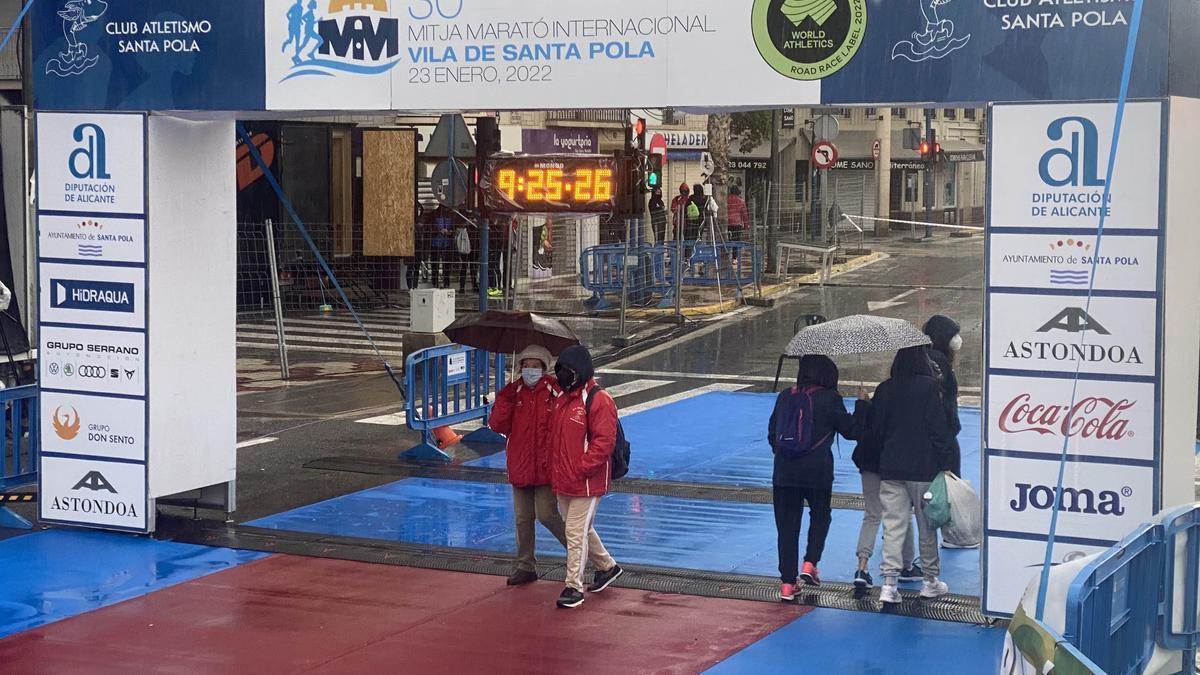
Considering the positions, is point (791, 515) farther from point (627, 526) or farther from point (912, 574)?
point (627, 526)

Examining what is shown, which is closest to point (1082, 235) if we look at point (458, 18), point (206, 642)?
point (458, 18)

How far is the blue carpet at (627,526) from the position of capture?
1066cm

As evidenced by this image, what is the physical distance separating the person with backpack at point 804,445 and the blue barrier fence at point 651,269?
16.2 metres

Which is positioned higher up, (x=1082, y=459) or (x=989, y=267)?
(x=989, y=267)

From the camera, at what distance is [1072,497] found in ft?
27.6

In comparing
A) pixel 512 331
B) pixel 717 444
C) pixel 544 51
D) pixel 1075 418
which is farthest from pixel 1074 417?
pixel 717 444

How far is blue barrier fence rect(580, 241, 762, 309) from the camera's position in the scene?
26.6 meters

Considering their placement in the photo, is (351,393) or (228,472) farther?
(351,393)

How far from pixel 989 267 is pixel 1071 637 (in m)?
3.84

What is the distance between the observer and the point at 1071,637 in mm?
5098

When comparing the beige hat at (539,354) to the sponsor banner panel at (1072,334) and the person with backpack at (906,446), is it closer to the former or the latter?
the person with backpack at (906,446)

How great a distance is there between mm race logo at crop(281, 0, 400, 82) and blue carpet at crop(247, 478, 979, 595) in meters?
3.52

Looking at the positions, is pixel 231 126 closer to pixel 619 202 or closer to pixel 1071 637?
pixel 619 202

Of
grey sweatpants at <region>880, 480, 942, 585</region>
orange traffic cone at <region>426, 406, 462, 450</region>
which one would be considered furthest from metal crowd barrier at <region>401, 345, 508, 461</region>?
grey sweatpants at <region>880, 480, 942, 585</region>
